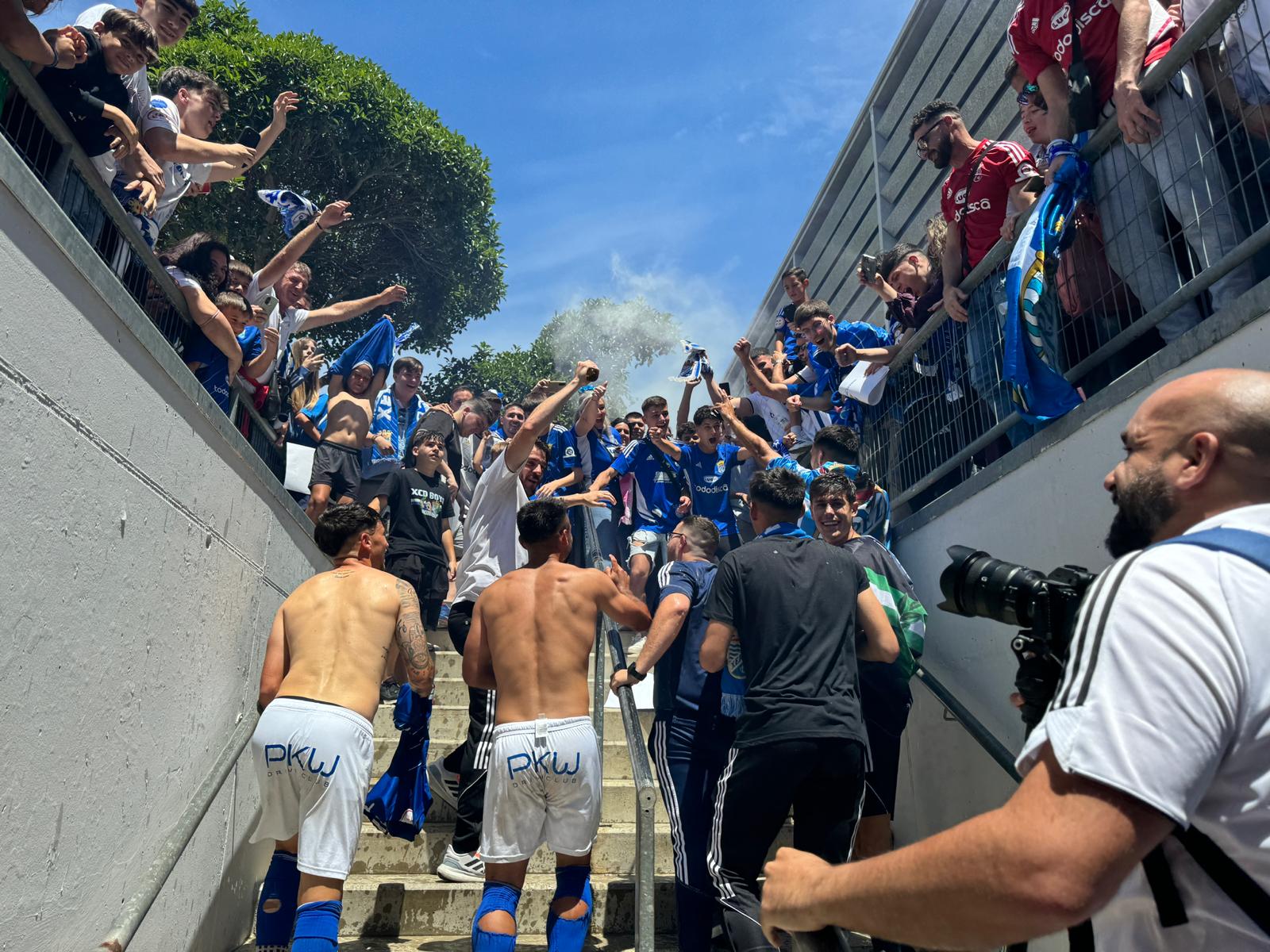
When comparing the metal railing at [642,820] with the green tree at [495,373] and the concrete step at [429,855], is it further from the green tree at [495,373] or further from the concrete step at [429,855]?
the green tree at [495,373]

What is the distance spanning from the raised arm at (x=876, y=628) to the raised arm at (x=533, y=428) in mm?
1952

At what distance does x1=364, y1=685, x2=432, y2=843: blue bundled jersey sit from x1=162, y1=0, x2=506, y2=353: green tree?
46.8 feet

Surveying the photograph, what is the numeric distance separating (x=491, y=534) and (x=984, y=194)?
3.43 m

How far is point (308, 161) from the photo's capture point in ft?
65.1

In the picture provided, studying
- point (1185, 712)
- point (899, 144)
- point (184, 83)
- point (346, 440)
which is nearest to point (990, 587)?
point (1185, 712)

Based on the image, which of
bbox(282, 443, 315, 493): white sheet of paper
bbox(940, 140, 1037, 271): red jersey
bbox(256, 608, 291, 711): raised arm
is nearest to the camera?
bbox(256, 608, 291, 711): raised arm

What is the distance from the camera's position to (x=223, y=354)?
195 inches

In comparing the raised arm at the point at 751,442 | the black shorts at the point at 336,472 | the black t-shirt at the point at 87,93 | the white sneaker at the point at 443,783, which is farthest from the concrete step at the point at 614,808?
the black t-shirt at the point at 87,93

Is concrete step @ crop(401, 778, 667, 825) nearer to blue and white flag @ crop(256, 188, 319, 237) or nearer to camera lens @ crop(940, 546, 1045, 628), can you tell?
camera lens @ crop(940, 546, 1045, 628)

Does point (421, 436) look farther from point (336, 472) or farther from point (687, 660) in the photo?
point (687, 660)

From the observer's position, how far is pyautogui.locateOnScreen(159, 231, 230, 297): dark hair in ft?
16.8

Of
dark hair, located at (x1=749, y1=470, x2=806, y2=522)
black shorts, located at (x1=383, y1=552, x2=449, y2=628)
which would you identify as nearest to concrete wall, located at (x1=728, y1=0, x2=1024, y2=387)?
dark hair, located at (x1=749, y1=470, x2=806, y2=522)

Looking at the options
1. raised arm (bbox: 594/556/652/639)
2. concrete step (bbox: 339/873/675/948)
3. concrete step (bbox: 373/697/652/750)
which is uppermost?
raised arm (bbox: 594/556/652/639)

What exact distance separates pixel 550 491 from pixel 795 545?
411 centimetres
